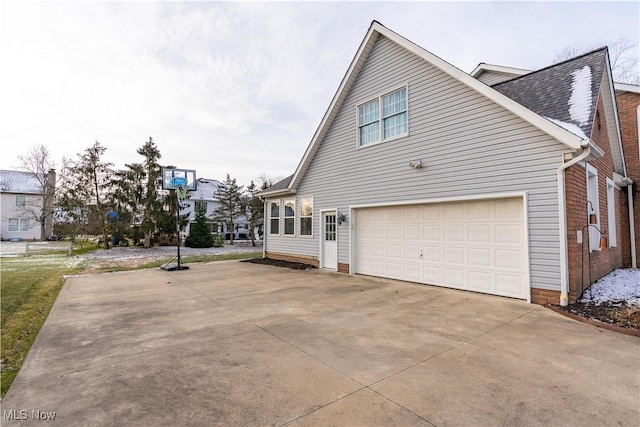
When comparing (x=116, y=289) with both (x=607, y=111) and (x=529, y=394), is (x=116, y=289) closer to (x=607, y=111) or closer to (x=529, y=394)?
(x=529, y=394)

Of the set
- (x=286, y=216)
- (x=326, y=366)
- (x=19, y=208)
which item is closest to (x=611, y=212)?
(x=326, y=366)

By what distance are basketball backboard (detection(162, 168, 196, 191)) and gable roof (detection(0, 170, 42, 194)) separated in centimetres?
2840

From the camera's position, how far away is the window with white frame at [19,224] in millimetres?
31511

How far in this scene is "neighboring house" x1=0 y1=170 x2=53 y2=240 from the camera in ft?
102

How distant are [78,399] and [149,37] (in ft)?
32.7

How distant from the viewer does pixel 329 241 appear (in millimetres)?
11203

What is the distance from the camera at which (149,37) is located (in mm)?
9102

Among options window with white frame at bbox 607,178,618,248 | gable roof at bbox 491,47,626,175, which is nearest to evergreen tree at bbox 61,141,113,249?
gable roof at bbox 491,47,626,175

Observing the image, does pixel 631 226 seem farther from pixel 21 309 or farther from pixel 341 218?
pixel 21 309

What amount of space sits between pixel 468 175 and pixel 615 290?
12.6 ft

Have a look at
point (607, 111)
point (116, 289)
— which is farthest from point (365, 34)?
point (116, 289)

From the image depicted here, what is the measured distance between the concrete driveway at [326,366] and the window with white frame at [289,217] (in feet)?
22.7

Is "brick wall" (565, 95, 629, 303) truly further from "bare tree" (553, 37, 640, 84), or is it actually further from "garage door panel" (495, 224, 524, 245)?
"bare tree" (553, 37, 640, 84)

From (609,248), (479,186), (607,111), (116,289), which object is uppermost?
(607,111)
